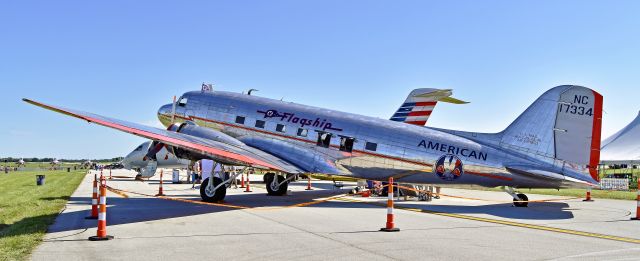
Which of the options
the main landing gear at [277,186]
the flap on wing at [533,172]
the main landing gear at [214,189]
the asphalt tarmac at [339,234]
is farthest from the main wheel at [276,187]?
the flap on wing at [533,172]

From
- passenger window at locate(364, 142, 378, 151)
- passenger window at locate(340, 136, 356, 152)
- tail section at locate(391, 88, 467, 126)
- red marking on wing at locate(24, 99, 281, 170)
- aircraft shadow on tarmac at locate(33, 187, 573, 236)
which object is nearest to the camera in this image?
aircraft shadow on tarmac at locate(33, 187, 573, 236)

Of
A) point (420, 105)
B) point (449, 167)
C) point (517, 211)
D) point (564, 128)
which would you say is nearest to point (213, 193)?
point (449, 167)

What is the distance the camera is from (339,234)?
10289mm

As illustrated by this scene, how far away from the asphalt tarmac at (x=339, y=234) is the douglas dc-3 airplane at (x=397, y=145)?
4.70ft

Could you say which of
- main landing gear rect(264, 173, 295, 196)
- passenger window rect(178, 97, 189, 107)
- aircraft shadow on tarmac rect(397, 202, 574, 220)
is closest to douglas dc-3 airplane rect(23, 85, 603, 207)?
aircraft shadow on tarmac rect(397, 202, 574, 220)

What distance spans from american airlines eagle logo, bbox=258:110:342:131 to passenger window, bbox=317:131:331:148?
206mm

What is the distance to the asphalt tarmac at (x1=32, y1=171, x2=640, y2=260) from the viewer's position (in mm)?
8125

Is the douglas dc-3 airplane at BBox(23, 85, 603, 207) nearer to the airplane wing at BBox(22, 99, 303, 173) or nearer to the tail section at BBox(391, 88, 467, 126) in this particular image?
the airplane wing at BBox(22, 99, 303, 173)

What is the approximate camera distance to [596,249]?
8609mm

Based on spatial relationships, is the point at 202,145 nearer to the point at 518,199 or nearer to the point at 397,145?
the point at 397,145

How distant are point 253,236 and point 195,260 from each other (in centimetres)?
242

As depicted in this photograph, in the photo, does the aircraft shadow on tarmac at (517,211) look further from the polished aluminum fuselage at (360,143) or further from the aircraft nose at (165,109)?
the aircraft nose at (165,109)

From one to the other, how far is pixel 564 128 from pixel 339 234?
9.48 m

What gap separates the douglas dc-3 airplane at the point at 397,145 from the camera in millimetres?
15648
